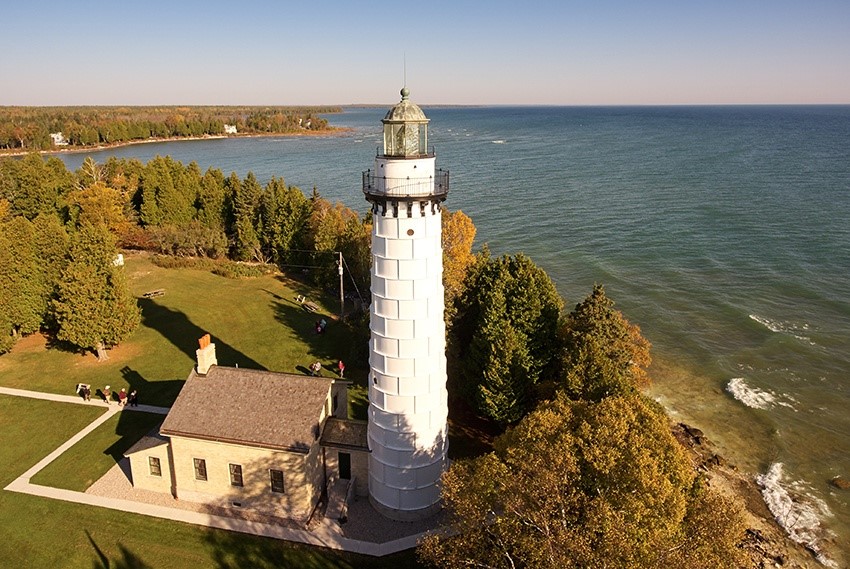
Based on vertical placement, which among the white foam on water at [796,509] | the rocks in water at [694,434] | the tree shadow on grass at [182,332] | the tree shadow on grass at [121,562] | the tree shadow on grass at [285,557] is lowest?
the white foam on water at [796,509]

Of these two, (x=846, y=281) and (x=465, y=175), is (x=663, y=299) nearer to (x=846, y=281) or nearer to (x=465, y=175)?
(x=846, y=281)

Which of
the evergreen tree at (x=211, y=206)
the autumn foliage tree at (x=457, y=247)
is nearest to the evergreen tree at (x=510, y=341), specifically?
the autumn foliage tree at (x=457, y=247)

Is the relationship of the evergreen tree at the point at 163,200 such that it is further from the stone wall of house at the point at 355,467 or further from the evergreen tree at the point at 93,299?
the stone wall of house at the point at 355,467

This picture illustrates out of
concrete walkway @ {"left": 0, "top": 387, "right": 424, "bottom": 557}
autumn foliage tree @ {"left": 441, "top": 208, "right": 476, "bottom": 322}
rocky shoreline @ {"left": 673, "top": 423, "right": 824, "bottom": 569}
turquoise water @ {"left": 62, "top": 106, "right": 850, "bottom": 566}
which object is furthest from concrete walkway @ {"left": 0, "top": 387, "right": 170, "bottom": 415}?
turquoise water @ {"left": 62, "top": 106, "right": 850, "bottom": 566}

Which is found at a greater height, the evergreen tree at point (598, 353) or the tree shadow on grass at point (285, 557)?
the evergreen tree at point (598, 353)

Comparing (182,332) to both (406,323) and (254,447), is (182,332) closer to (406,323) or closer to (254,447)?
(254,447)
